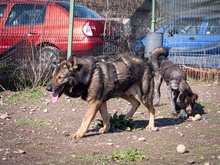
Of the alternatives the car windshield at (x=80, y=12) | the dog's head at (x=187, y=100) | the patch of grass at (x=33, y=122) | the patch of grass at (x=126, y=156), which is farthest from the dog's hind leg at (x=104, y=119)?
the car windshield at (x=80, y=12)

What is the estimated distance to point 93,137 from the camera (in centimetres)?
641

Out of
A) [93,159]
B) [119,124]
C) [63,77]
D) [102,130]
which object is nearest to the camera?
[93,159]

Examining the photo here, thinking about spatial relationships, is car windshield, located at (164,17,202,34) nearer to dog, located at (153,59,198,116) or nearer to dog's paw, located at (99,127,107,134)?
dog, located at (153,59,198,116)

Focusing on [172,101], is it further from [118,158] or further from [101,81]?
[118,158]

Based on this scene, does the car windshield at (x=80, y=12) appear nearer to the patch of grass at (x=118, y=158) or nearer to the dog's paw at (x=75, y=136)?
the dog's paw at (x=75, y=136)

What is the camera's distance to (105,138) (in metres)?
6.35

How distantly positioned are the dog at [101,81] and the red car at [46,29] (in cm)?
317

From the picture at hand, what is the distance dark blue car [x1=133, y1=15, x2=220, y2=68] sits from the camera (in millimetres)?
11633

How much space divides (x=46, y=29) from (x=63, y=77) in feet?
13.4

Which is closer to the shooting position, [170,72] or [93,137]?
[93,137]

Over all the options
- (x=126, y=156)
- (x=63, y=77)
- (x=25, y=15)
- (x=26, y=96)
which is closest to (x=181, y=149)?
(x=126, y=156)

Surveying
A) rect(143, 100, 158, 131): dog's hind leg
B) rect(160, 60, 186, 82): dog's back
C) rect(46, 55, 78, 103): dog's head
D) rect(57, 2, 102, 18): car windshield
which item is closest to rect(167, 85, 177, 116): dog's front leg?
rect(160, 60, 186, 82): dog's back

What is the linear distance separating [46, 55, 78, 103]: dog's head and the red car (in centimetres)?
369

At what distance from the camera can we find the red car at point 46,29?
9.68 m
